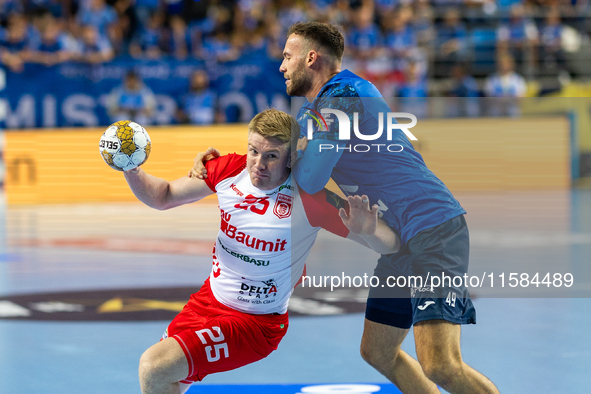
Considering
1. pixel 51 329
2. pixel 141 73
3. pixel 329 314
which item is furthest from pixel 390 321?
pixel 141 73

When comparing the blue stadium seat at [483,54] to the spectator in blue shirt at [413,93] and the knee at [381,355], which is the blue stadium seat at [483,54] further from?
the knee at [381,355]

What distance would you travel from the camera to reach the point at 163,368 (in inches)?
131

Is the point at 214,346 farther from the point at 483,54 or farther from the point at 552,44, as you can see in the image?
the point at 552,44

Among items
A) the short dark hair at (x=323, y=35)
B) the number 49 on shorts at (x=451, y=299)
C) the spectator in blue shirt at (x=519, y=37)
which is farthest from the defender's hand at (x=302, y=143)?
the spectator in blue shirt at (x=519, y=37)

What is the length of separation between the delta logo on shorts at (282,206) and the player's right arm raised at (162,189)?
0.39m

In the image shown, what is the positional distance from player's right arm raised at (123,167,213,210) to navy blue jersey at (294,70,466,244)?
0.57 m

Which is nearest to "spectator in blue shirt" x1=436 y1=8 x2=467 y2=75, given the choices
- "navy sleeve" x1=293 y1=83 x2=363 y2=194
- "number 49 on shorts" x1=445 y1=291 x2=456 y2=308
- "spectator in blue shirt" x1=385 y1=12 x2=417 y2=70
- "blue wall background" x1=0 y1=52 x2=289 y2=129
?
"spectator in blue shirt" x1=385 y1=12 x2=417 y2=70

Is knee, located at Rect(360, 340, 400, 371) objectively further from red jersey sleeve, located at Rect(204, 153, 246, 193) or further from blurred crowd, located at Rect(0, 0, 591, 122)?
blurred crowd, located at Rect(0, 0, 591, 122)

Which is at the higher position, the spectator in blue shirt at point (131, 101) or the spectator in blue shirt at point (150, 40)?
the spectator in blue shirt at point (150, 40)

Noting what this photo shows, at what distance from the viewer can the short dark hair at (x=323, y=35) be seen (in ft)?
12.9

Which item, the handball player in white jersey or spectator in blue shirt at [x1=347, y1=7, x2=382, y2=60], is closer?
the handball player in white jersey

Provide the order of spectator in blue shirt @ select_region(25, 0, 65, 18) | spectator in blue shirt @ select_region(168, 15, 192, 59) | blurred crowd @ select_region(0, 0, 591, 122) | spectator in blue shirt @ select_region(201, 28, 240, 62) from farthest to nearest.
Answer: spectator in blue shirt @ select_region(25, 0, 65, 18) → spectator in blue shirt @ select_region(168, 15, 192, 59) → spectator in blue shirt @ select_region(201, 28, 240, 62) → blurred crowd @ select_region(0, 0, 591, 122)

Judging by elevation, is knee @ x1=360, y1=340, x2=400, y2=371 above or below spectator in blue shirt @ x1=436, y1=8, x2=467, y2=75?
below

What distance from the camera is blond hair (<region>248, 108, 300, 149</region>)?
3.55 metres
